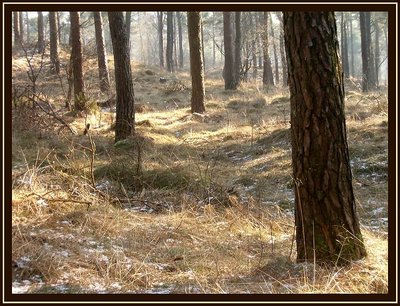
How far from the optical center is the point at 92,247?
3605 millimetres

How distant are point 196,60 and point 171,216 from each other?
27.3 feet

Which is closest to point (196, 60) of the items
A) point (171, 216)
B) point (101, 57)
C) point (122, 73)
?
point (101, 57)

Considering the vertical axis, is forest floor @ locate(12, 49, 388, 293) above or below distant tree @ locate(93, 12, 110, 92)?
below

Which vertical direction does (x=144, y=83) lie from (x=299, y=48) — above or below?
above

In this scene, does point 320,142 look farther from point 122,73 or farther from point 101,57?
point 101,57

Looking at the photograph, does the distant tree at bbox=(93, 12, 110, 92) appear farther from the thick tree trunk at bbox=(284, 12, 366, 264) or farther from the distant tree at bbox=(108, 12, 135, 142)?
the thick tree trunk at bbox=(284, 12, 366, 264)

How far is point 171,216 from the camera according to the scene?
4746 millimetres

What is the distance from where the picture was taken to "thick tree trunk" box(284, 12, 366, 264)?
3.21 m

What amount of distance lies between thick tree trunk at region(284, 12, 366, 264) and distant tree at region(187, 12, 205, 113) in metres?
9.14

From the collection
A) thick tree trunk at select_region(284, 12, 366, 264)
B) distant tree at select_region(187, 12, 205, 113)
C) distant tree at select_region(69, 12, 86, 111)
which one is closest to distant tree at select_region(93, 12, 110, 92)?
distant tree at select_region(69, 12, 86, 111)

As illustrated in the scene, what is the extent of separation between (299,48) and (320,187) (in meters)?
1.04

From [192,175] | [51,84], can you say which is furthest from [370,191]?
[51,84]

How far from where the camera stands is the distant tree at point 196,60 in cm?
1214
